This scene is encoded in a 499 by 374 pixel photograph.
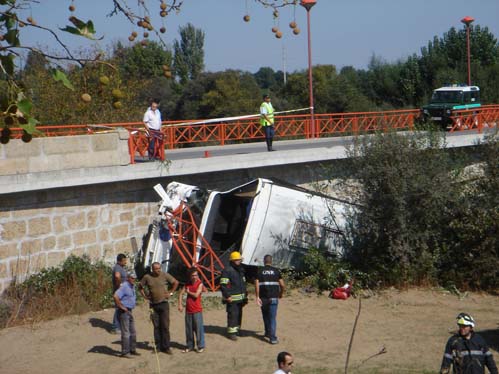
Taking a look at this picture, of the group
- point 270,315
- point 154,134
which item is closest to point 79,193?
point 154,134

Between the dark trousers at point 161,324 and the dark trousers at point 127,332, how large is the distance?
352 mm

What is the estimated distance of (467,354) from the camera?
27.4 feet

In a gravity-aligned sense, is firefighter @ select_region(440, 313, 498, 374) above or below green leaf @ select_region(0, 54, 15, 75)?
below

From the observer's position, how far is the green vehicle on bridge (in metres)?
28.3

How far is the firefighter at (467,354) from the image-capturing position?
8.29m

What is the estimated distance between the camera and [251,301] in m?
15.2

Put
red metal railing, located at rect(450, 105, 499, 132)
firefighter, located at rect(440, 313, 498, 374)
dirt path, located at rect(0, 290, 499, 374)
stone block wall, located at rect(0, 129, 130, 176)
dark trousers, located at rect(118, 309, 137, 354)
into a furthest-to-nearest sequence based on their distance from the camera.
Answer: red metal railing, located at rect(450, 105, 499, 132), stone block wall, located at rect(0, 129, 130, 176), dark trousers, located at rect(118, 309, 137, 354), dirt path, located at rect(0, 290, 499, 374), firefighter, located at rect(440, 313, 498, 374)

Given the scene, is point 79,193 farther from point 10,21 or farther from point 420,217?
point 10,21

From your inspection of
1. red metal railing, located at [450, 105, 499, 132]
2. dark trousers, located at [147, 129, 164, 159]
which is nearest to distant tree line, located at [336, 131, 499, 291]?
dark trousers, located at [147, 129, 164, 159]

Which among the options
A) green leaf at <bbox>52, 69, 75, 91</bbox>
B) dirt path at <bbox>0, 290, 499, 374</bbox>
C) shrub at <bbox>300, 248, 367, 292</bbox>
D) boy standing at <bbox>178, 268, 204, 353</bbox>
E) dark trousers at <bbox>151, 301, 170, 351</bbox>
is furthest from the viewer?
shrub at <bbox>300, 248, 367, 292</bbox>

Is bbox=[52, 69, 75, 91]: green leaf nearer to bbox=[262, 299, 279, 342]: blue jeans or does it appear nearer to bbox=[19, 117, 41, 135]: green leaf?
bbox=[19, 117, 41, 135]: green leaf

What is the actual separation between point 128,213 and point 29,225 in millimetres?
2366

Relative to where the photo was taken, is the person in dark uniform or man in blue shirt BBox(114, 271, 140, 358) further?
the person in dark uniform

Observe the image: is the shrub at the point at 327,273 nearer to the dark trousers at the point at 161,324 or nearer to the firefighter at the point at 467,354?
the dark trousers at the point at 161,324
